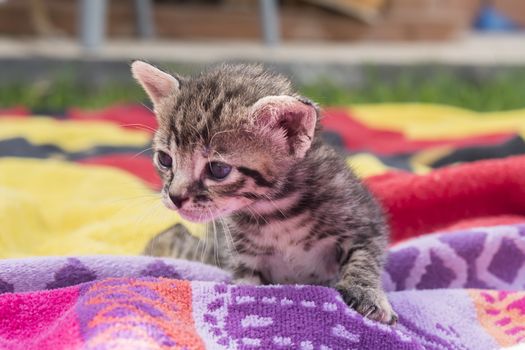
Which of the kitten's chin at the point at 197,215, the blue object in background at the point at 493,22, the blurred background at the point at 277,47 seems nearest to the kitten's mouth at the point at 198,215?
the kitten's chin at the point at 197,215

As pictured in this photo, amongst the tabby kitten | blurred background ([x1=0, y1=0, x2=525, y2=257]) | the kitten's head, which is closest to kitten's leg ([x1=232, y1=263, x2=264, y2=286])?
the tabby kitten

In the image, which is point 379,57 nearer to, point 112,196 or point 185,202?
point 112,196

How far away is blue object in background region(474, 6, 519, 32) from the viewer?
22.7ft

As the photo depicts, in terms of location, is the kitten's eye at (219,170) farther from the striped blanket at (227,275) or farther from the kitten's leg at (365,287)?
the kitten's leg at (365,287)

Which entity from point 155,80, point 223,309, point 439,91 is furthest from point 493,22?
point 223,309

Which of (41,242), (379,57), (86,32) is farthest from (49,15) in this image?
(41,242)

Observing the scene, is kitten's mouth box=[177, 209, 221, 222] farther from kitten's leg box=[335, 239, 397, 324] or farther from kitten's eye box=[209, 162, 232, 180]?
kitten's leg box=[335, 239, 397, 324]

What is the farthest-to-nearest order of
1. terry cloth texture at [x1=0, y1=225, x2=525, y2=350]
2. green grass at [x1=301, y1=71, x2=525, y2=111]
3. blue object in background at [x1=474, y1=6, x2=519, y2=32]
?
blue object in background at [x1=474, y1=6, x2=519, y2=32], green grass at [x1=301, y1=71, x2=525, y2=111], terry cloth texture at [x1=0, y1=225, x2=525, y2=350]

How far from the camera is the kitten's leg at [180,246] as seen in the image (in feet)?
5.74

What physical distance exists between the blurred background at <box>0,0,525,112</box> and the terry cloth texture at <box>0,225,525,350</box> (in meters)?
2.56

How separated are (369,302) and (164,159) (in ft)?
1.65

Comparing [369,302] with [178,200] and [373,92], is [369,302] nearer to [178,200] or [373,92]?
[178,200]

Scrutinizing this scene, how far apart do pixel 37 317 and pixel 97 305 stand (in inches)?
6.3

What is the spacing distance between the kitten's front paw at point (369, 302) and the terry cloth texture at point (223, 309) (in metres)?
0.03
